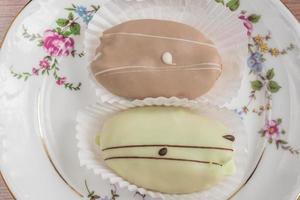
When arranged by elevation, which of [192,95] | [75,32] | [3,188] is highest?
[75,32]

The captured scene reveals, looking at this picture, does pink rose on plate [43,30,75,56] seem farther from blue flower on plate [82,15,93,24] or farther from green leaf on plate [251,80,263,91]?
green leaf on plate [251,80,263,91]

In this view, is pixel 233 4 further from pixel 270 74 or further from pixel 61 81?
pixel 61 81

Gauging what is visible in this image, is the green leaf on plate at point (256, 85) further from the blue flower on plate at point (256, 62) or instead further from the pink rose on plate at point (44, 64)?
the pink rose on plate at point (44, 64)

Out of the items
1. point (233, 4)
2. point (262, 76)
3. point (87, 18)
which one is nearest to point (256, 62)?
point (262, 76)

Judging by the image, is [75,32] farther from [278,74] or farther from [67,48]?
[278,74]

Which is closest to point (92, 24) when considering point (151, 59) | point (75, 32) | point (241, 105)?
point (75, 32)

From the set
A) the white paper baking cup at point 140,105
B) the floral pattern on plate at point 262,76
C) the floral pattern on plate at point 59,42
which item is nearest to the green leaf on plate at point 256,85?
the floral pattern on plate at point 262,76

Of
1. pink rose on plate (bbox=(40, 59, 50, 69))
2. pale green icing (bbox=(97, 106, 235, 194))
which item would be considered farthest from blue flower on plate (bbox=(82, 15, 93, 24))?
pale green icing (bbox=(97, 106, 235, 194))
